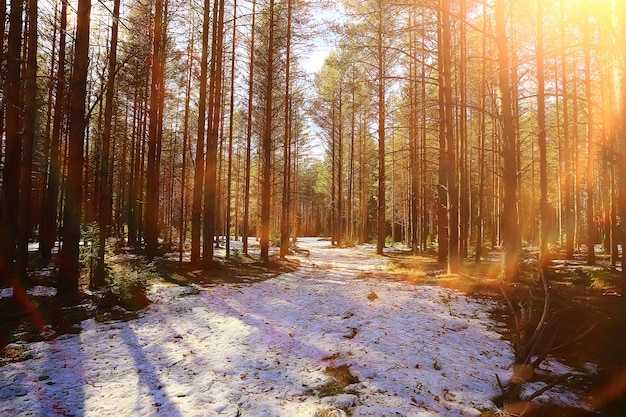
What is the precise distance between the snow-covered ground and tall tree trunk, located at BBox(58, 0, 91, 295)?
2.29 m

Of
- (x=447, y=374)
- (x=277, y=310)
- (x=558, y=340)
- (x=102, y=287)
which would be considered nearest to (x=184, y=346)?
(x=277, y=310)

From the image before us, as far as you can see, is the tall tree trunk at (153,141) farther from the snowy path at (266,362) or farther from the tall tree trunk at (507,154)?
the tall tree trunk at (507,154)

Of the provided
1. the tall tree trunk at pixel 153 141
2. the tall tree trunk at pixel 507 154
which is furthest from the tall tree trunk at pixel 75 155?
the tall tree trunk at pixel 507 154

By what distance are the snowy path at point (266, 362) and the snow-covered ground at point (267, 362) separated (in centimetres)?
2

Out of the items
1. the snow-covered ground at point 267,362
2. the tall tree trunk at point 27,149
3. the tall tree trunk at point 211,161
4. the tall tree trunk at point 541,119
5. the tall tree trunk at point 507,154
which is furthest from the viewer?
the tall tree trunk at point 211,161

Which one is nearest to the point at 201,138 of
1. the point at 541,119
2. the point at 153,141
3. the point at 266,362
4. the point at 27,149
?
the point at 153,141

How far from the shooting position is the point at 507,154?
29.3ft

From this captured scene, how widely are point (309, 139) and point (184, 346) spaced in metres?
27.1

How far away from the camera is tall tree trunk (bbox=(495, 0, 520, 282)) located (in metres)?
8.86

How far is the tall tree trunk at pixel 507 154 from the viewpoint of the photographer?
8.86 metres

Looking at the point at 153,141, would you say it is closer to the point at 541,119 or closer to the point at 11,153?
the point at 11,153

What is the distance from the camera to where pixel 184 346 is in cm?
553

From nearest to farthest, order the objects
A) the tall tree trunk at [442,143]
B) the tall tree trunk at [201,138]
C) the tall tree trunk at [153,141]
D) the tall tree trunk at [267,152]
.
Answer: the tall tree trunk at [442,143], the tall tree trunk at [201,138], the tall tree trunk at [153,141], the tall tree trunk at [267,152]

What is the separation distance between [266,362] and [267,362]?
15 mm
